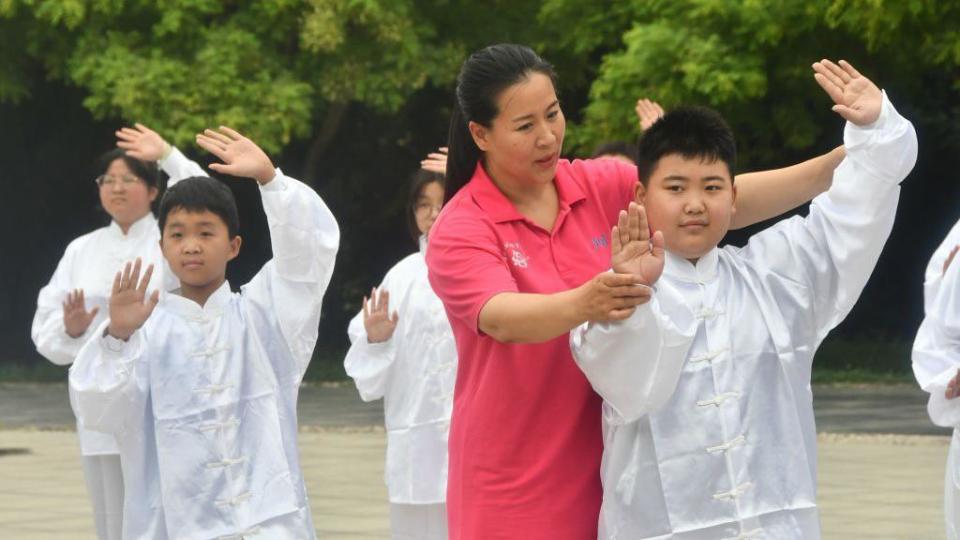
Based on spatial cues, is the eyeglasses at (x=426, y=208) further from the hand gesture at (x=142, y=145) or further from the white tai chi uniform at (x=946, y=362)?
the white tai chi uniform at (x=946, y=362)

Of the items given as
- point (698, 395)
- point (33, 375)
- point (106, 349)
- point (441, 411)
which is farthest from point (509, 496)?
point (33, 375)

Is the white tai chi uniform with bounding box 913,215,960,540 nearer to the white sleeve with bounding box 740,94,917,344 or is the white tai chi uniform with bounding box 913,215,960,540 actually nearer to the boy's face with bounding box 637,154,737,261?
the white sleeve with bounding box 740,94,917,344

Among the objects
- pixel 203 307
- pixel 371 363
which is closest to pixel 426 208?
pixel 371 363

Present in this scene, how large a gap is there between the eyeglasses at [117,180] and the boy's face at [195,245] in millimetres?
2902

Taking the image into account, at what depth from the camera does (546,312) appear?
3.64 m

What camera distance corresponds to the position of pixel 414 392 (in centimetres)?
807

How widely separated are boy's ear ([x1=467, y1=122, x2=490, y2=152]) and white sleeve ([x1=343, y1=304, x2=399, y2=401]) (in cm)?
400

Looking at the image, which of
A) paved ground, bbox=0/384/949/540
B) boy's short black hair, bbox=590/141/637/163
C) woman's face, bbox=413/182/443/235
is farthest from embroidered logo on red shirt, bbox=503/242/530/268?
paved ground, bbox=0/384/949/540

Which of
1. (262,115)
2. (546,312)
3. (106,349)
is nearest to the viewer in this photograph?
(546,312)

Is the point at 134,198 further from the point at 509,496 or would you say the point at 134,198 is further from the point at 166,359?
the point at 509,496

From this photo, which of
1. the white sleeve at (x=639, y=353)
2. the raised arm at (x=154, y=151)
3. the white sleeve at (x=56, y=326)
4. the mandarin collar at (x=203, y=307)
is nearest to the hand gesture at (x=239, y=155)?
the mandarin collar at (x=203, y=307)

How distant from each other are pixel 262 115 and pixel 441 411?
11613 mm

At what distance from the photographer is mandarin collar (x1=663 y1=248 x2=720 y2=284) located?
162 inches

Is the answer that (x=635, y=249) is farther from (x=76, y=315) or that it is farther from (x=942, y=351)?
(x=76, y=315)
